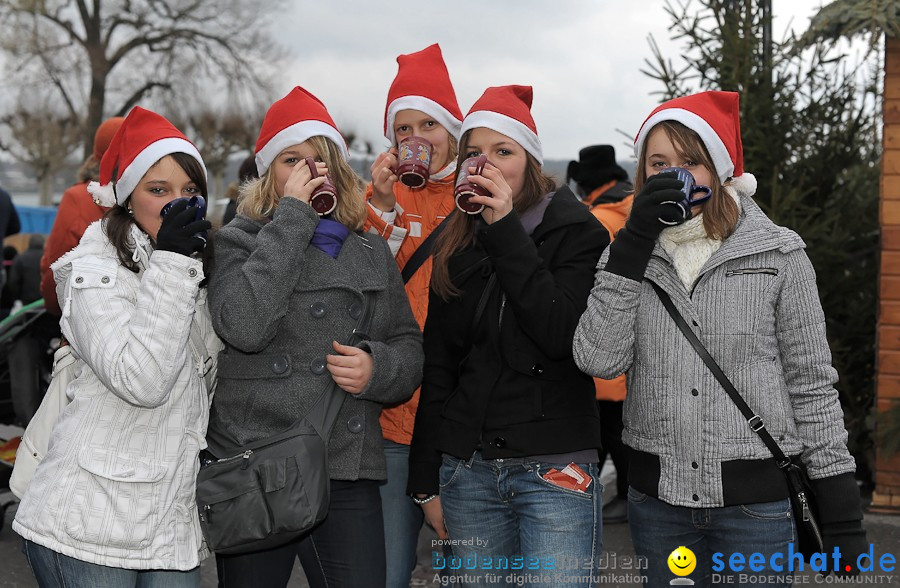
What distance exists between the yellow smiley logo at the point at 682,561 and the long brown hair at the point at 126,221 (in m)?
1.66

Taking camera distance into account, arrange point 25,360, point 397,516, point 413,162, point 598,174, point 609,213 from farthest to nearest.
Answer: point 598,174 < point 609,213 < point 25,360 < point 413,162 < point 397,516

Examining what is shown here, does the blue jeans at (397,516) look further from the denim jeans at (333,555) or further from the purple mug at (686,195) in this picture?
the purple mug at (686,195)

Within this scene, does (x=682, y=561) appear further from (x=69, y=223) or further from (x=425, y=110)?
(x=69, y=223)

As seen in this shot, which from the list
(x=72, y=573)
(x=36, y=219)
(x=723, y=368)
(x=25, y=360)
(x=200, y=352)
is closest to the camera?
(x=72, y=573)

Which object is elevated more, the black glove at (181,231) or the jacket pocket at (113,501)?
the black glove at (181,231)

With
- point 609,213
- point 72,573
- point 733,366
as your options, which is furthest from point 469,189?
point 609,213

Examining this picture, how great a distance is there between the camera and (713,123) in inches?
112

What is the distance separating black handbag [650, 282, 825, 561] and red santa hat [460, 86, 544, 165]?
882mm

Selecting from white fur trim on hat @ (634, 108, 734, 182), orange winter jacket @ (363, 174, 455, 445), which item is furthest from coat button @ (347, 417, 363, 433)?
white fur trim on hat @ (634, 108, 734, 182)

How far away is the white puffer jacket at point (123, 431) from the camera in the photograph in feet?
8.38

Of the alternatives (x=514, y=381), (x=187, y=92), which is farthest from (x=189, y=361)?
(x=187, y=92)

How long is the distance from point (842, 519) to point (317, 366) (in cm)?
155

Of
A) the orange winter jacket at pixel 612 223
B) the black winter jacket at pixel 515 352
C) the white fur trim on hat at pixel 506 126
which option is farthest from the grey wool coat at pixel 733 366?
the orange winter jacket at pixel 612 223

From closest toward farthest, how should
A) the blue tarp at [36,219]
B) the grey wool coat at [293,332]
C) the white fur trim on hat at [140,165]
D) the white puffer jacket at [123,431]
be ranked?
the white puffer jacket at [123,431]
the grey wool coat at [293,332]
the white fur trim on hat at [140,165]
the blue tarp at [36,219]
